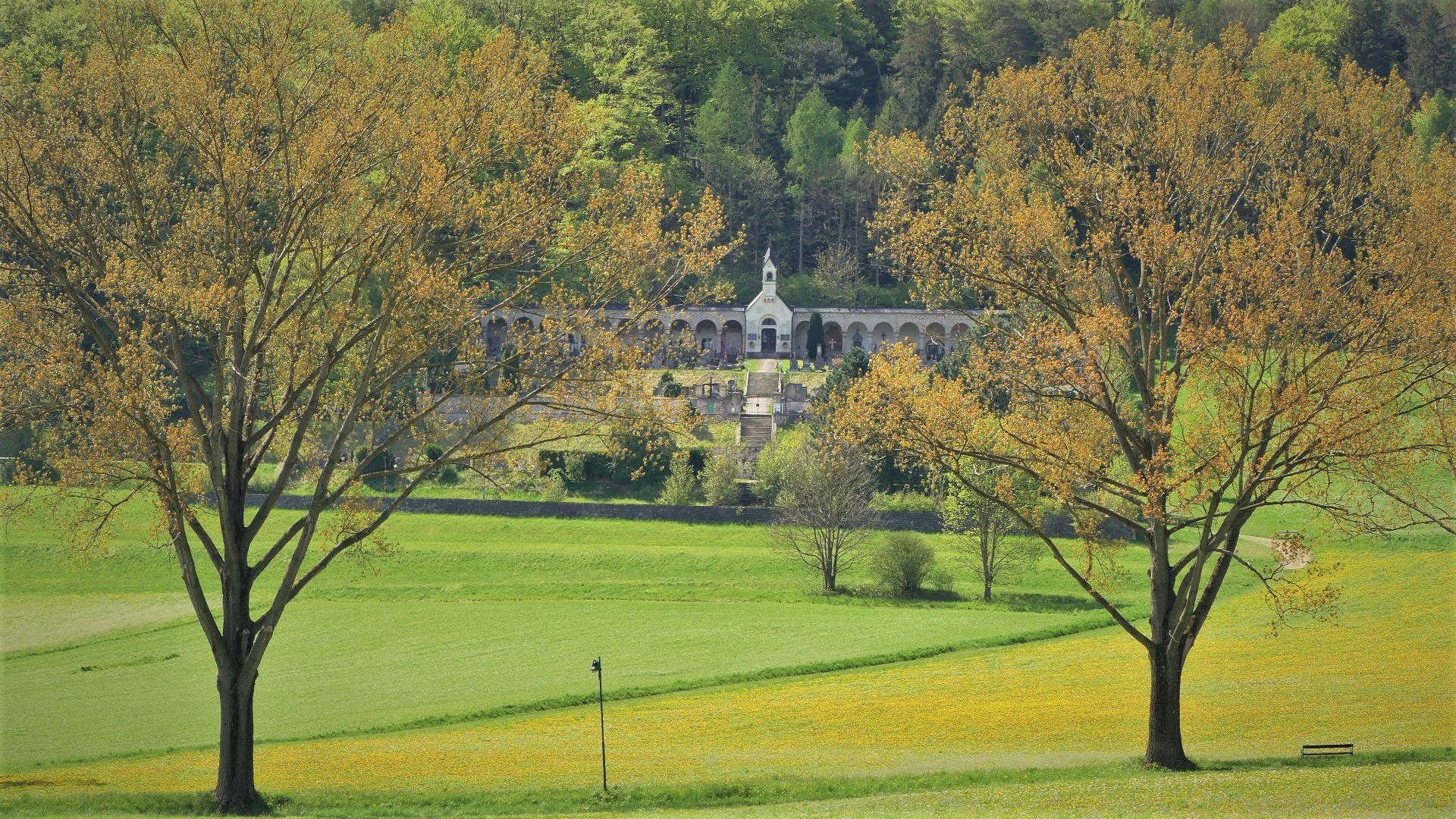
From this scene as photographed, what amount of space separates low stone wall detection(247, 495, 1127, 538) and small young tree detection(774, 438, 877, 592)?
4719 millimetres

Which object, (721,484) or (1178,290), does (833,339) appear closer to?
(721,484)

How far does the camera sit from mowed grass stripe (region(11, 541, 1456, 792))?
1035 inches

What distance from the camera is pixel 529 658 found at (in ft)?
126

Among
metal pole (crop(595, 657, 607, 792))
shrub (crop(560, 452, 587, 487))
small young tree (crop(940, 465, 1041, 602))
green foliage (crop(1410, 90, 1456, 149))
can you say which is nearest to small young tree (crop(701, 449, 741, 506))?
shrub (crop(560, 452, 587, 487))

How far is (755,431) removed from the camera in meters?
73.8

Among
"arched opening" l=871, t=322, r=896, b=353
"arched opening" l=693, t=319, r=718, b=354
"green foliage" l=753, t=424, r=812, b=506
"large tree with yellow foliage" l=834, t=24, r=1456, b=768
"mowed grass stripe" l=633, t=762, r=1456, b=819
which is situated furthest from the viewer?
"arched opening" l=871, t=322, r=896, b=353

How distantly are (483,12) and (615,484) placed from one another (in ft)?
142

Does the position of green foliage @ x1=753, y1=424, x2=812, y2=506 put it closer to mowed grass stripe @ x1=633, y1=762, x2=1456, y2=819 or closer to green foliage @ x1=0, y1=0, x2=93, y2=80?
green foliage @ x1=0, y1=0, x2=93, y2=80

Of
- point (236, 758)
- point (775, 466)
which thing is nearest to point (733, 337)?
point (775, 466)

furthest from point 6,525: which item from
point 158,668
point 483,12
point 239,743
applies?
point 483,12

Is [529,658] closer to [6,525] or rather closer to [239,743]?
[239,743]

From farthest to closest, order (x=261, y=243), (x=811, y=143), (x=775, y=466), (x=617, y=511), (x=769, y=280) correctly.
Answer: (x=811, y=143) < (x=769, y=280) < (x=775, y=466) < (x=617, y=511) < (x=261, y=243)

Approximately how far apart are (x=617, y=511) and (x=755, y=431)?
50.3 ft

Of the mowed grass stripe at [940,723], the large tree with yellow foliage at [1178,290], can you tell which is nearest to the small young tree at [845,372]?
the mowed grass stripe at [940,723]
